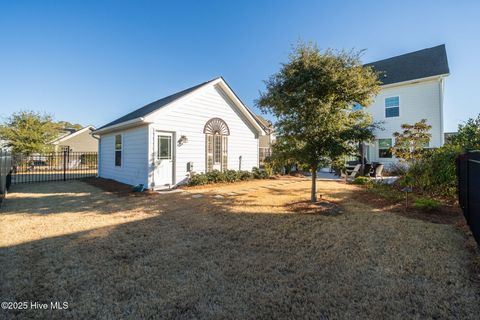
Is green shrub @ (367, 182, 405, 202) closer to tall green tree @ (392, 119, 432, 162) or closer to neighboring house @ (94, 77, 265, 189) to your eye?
tall green tree @ (392, 119, 432, 162)

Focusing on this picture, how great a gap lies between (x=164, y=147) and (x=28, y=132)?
63.7ft

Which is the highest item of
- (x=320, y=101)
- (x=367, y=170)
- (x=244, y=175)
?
(x=320, y=101)

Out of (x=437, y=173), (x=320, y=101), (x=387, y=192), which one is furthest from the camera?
(x=387, y=192)

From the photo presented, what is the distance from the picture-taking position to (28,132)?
1992 centimetres

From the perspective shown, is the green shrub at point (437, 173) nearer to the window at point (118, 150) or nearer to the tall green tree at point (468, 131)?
the tall green tree at point (468, 131)

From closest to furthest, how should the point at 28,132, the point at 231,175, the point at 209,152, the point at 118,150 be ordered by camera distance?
the point at 209,152
the point at 231,175
the point at 118,150
the point at 28,132

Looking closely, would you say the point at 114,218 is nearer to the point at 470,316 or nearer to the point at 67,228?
the point at 67,228

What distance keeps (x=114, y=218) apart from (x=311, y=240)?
4709 mm

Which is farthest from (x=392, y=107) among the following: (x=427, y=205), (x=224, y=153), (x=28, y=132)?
(x=28, y=132)

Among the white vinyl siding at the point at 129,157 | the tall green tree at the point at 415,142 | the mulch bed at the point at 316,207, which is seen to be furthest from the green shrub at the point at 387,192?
the white vinyl siding at the point at 129,157

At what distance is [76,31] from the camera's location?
9.76m

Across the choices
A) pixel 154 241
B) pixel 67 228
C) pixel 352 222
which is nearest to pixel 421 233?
pixel 352 222

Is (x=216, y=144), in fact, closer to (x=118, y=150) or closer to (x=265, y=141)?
(x=118, y=150)

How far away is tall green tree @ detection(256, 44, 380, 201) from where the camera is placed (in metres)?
5.87
